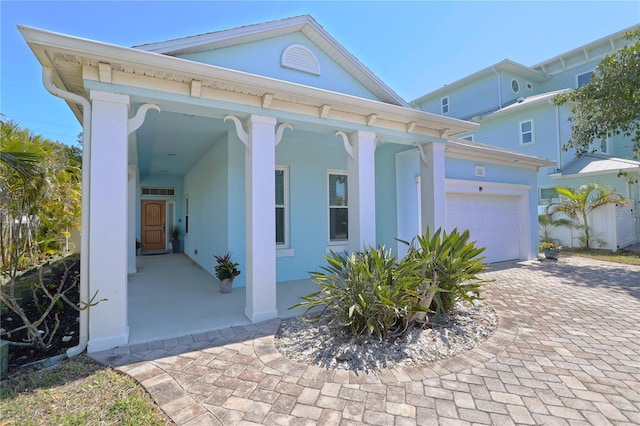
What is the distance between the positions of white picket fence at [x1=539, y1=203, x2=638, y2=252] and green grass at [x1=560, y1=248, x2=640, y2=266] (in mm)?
403

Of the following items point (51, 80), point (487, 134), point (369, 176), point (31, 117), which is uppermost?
point (31, 117)

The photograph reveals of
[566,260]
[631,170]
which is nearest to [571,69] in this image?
[631,170]

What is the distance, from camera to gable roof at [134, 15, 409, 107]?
17.8 ft

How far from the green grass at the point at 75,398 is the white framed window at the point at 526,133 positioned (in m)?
17.4

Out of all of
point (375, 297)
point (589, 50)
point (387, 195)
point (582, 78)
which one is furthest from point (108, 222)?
point (589, 50)

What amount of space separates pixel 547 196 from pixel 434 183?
11.3 metres

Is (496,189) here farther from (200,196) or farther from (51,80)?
(51,80)

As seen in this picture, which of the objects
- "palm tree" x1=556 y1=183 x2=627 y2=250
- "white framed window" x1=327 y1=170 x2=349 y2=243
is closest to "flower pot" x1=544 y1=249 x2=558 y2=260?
"palm tree" x1=556 y1=183 x2=627 y2=250

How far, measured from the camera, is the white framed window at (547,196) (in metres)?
13.8

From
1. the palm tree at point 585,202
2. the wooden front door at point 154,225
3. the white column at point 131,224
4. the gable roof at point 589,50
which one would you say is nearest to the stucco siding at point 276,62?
the white column at point 131,224

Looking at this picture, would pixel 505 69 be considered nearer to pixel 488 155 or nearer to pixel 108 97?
pixel 488 155

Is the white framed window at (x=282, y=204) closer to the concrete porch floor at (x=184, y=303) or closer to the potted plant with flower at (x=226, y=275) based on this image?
the concrete porch floor at (x=184, y=303)

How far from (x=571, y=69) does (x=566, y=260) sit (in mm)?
12652

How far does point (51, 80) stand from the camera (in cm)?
360
